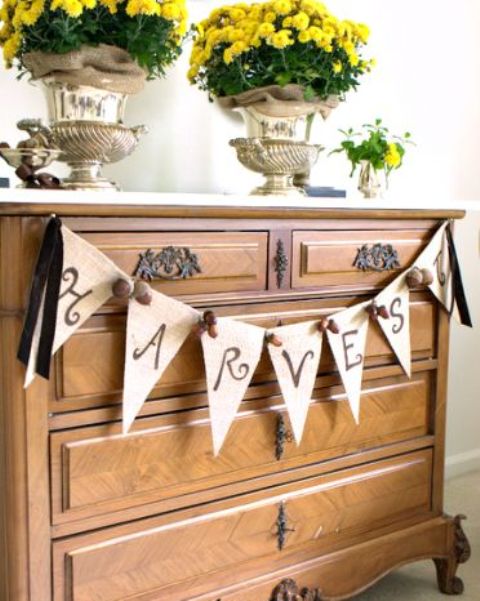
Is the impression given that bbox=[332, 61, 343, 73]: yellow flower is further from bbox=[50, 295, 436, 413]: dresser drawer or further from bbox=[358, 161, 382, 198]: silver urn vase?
bbox=[50, 295, 436, 413]: dresser drawer

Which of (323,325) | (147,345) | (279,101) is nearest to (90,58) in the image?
(279,101)

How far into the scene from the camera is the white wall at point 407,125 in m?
2.08

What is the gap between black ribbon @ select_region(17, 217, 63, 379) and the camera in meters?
1.31

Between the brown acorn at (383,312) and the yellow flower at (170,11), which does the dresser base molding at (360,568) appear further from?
the yellow flower at (170,11)

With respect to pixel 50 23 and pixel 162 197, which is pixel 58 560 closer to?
pixel 162 197

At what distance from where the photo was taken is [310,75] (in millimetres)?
1830

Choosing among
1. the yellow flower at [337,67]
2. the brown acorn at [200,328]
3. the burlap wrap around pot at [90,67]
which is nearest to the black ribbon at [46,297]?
the brown acorn at [200,328]

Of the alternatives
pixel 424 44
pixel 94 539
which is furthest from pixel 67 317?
pixel 424 44

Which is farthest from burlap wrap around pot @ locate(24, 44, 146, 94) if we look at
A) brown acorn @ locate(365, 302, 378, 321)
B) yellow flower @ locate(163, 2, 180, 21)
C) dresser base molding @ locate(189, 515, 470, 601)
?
dresser base molding @ locate(189, 515, 470, 601)

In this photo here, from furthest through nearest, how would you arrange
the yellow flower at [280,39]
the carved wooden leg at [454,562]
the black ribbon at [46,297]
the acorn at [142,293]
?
the carved wooden leg at [454,562] < the yellow flower at [280,39] < the acorn at [142,293] < the black ribbon at [46,297]

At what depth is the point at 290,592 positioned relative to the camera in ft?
5.65

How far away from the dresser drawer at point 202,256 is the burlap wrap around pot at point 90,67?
363 millimetres

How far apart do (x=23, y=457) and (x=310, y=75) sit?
106cm

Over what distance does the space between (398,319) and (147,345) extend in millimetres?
668
